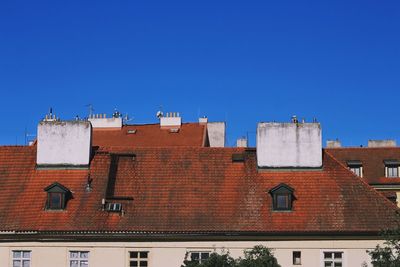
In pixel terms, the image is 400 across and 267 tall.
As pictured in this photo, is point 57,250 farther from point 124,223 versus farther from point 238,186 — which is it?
point 238,186

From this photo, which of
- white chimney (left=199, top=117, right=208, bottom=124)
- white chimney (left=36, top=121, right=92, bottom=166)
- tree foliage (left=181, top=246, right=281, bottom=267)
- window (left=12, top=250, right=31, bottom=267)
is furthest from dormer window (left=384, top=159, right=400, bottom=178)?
window (left=12, top=250, right=31, bottom=267)

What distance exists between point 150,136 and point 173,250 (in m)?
26.4

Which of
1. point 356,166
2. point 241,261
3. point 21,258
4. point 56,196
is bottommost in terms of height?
point 241,261

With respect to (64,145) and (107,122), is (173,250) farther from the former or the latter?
(107,122)

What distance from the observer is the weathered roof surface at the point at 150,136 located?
62.9 m

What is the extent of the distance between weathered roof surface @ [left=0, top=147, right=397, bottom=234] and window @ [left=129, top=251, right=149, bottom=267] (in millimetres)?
1198

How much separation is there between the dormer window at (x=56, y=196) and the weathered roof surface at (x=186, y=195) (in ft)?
1.16

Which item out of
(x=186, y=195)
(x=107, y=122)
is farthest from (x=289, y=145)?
(x=107, y=122)

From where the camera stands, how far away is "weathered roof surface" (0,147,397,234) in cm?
3934

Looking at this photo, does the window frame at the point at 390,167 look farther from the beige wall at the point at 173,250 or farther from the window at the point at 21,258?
the window at the point at 21,258

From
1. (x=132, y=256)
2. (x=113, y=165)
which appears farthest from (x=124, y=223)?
(x=113, y=165)

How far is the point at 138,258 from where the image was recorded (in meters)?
39.0

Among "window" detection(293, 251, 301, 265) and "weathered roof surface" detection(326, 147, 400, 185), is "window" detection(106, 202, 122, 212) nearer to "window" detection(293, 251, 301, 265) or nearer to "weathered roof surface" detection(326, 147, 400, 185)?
"window" detection(293, 251, 301, 265)

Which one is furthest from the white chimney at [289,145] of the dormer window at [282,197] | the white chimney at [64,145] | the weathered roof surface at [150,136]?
the weathered roof surface at [150,136]
